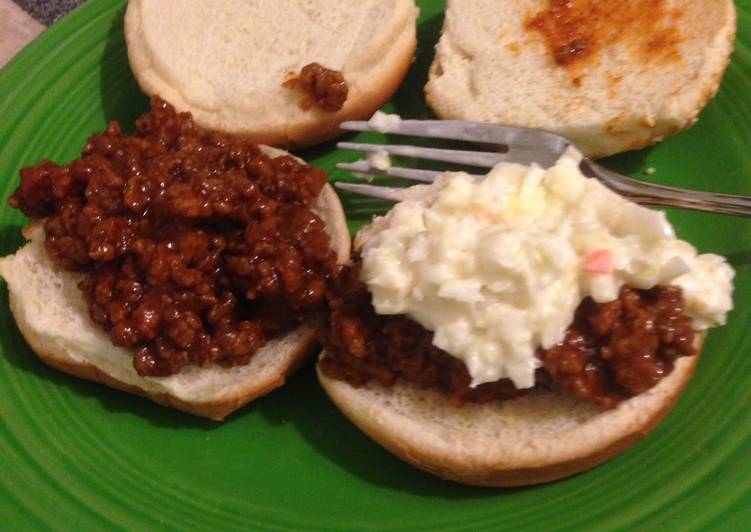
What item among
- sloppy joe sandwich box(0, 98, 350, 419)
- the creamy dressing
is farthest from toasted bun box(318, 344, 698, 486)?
sloppy joe sandwich box(0, 98, 350, 419)

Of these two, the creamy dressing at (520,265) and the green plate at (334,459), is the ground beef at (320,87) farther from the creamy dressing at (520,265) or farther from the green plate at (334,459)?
the creamy dressing at (520,265)

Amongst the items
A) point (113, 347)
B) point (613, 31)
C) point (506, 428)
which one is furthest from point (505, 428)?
point (613, 31)

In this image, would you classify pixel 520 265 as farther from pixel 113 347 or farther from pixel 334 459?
pixel 113 347

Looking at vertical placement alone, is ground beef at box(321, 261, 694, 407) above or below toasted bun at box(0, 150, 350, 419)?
above

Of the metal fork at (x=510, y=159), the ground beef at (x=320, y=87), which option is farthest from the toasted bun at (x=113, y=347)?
the ground beef at (x=320, y=87)

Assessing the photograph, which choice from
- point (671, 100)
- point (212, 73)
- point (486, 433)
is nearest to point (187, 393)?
point (486, 433)

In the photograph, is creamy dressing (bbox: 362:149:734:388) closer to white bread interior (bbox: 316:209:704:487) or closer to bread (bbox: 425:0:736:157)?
white bread interior (bbox: 316:209:704:487)
